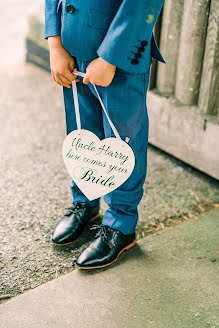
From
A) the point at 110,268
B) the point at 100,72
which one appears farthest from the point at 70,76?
the point at 110,268

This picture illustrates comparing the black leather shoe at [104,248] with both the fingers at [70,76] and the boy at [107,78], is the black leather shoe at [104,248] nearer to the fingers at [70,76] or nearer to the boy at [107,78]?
the boy at [107,78]

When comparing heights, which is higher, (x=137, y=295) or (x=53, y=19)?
(x=53, y=19)

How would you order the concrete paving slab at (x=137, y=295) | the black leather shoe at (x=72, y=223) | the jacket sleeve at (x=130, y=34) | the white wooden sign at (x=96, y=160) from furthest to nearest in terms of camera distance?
the black leather shoe at (x=72, y=223) < the white wooden sign at (x=96, y=160) < the concrete paving slab at (x=137, y=295) < the jacket sleeve at (x=130, y=34)

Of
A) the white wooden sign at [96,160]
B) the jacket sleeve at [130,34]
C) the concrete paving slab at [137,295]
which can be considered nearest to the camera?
the jacket sleeve at [130,34]

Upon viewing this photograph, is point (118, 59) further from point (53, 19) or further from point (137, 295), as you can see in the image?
point (137, 295)

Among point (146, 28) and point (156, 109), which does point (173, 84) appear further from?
point (146, 28)

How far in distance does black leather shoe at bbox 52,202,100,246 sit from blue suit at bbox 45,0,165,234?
0.15 metres

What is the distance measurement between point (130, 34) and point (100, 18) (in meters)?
0.13

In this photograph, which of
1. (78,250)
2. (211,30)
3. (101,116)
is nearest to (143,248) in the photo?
(78,250)

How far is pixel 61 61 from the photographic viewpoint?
1531 mm

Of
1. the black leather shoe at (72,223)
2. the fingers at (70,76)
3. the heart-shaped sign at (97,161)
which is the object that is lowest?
the black leather shoe at (72,223)

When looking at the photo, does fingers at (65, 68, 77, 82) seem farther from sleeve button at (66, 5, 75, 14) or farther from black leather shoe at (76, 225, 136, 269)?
black leather shoe at (76, 225, 136, 269)

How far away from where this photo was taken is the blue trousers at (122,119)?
59.0 inches

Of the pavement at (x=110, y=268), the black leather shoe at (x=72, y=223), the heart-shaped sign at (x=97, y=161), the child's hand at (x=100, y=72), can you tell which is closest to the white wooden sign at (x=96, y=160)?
the heart-shaped sign at (x=97, y=161)
